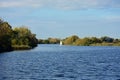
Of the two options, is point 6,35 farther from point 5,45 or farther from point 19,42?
point 19,42

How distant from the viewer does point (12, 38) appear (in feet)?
507

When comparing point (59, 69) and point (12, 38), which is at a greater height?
point (12, 38)

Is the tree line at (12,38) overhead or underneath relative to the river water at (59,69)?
overhead

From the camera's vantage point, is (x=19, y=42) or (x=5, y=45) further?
(x=19, y=42)

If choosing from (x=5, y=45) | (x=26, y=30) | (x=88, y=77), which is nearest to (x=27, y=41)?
(x=26, y=30)

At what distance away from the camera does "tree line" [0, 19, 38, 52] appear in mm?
120000

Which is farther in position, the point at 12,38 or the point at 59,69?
the point at 12,38

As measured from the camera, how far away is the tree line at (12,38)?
120 m

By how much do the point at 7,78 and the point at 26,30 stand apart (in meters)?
147

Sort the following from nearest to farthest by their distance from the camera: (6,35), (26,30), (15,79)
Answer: (15,79)
(6,35)
(26,30)

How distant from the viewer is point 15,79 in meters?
38.3

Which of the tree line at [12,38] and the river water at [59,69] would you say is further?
the tree line at [12,38]

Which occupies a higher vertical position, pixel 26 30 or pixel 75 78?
pixel 26 30

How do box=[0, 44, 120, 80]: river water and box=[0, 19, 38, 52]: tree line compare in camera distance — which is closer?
box=[0, 44, 120, 80]: river water
